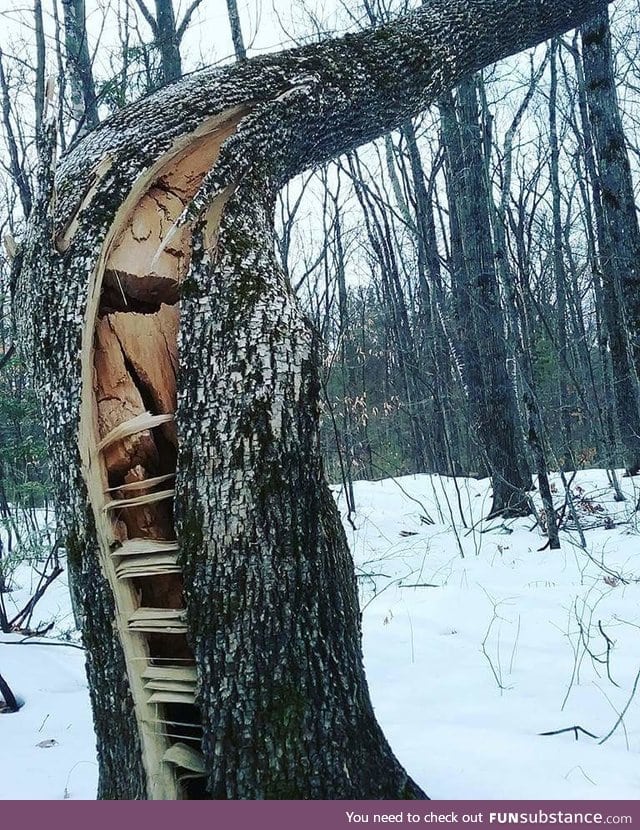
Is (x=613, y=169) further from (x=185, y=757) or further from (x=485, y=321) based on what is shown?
(x=185, y=757)

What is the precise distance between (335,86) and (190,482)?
1.27 meters

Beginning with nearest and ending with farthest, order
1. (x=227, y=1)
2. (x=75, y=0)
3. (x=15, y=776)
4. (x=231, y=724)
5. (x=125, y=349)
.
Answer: (x=231, y=724) < (x=125, y=349) < (x=15, y=776) < (x=75, y=0) < (x=227, y=1)

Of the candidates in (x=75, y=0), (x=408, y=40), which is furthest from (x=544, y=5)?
(x=75, y=0)

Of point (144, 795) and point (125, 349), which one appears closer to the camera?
point (144, 795)

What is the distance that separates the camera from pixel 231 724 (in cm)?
131

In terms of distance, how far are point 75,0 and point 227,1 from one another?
191cm

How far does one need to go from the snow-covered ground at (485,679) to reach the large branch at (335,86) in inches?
68.2

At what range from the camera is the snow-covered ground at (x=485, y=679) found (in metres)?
1.76

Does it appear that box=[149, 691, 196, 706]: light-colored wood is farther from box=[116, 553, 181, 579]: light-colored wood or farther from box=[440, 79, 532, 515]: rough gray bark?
box=[440, 79, 532, 515]: rough gray bark

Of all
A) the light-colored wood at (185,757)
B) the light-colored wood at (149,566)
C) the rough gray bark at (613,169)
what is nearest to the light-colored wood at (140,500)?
the light-colored wood at (149,566)

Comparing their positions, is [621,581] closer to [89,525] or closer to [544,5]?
[544,5]

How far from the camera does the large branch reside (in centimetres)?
170
